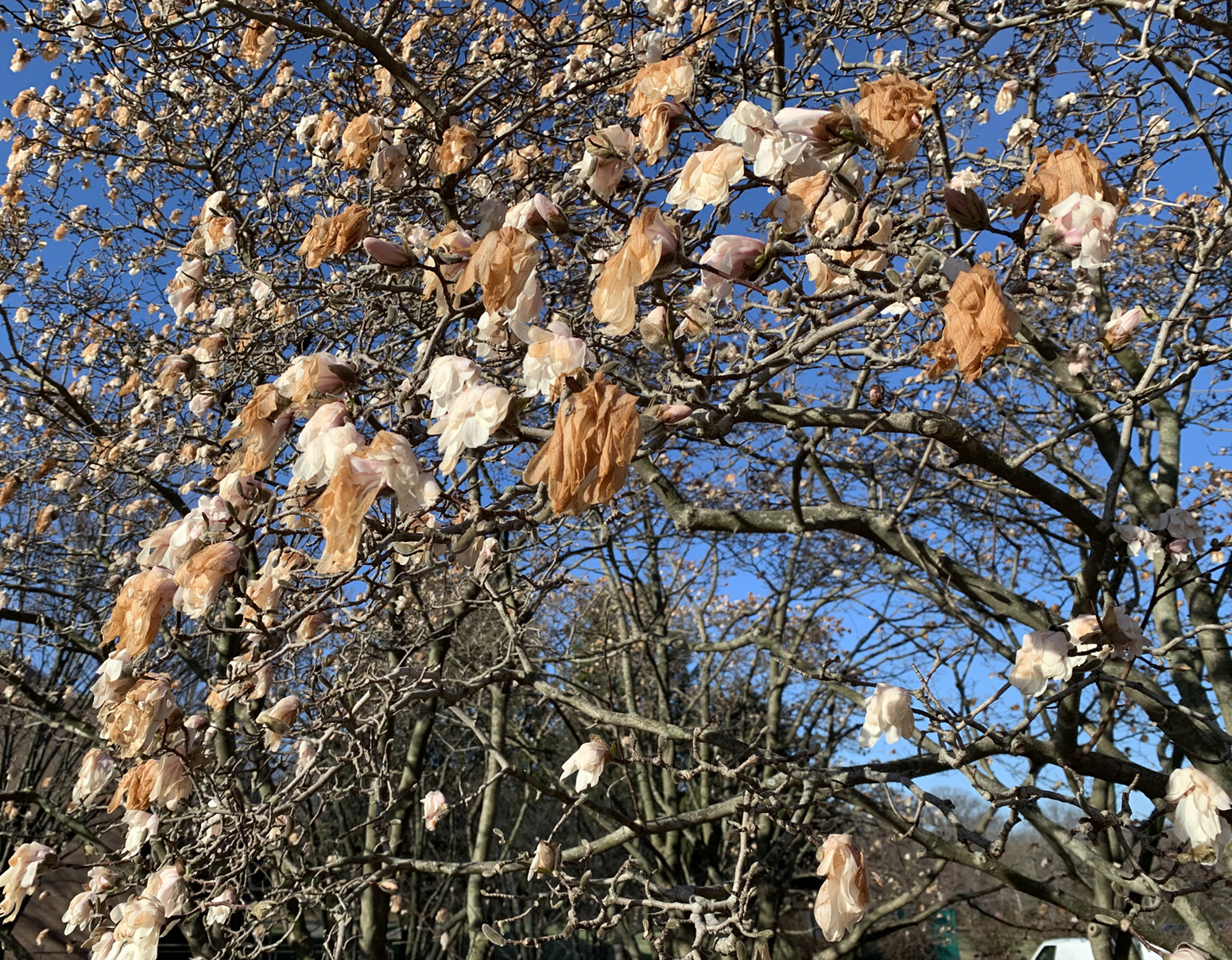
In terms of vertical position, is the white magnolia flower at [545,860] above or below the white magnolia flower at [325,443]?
below

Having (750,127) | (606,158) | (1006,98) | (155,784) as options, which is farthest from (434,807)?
(1006,98)

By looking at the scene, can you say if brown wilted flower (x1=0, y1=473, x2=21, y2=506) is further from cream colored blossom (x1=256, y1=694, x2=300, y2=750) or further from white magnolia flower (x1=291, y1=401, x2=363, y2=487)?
white magnolia flower (x1=291, y1=401, x2=363, y2=487)

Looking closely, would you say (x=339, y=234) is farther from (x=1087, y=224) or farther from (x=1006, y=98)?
(x=1006, y=98)

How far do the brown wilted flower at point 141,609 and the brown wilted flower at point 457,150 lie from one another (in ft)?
4.28

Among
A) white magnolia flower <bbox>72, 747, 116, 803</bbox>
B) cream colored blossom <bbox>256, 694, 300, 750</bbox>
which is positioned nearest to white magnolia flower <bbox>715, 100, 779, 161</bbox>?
cream colored blossom <bbox>256, 694, 300, 750</bbox>

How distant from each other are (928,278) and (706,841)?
5.32 meters

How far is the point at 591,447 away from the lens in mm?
961

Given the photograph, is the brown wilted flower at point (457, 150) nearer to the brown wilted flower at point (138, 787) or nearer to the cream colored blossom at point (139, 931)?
the brown wilted flower at point (138, 787)

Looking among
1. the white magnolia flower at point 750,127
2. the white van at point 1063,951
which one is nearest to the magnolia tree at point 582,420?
the white magnolia flower at point 750,127

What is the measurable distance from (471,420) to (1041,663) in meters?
1.45

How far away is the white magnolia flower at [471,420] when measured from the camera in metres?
1.17

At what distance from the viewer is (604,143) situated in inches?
61.6

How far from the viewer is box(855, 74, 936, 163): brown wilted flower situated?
3.80 feet

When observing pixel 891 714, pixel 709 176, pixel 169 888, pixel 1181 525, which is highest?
pixel 1181 525
